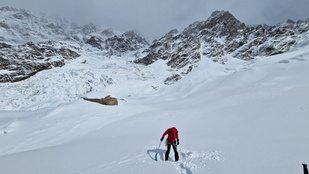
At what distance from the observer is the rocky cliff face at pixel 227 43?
141ft

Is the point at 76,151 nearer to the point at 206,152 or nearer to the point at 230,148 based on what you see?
the point at 206,152

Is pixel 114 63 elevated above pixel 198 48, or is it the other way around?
pixel 198 48

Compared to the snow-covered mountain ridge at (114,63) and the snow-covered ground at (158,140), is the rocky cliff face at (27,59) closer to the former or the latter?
the snow-covered mountain ridge at (114,63)

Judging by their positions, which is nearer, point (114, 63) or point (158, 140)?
point (158, 140)

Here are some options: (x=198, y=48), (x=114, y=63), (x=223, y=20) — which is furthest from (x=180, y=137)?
(x=223, y=20)

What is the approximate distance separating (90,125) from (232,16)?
89.0m

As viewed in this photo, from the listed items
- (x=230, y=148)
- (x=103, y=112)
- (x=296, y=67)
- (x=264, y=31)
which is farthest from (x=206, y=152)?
(x=264, y=31)

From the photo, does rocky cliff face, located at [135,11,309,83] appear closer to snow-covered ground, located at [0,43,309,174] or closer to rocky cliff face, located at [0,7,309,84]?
rocky cliff face, located at [0,7,309,84]

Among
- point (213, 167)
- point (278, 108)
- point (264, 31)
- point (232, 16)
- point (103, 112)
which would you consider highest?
point (232, 16)

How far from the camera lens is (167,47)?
76.6 meters

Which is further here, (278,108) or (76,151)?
(278,108)

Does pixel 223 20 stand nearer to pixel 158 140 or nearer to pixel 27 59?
pixel 158 140

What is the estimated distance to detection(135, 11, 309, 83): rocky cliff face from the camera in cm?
4288

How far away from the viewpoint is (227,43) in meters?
57.5
